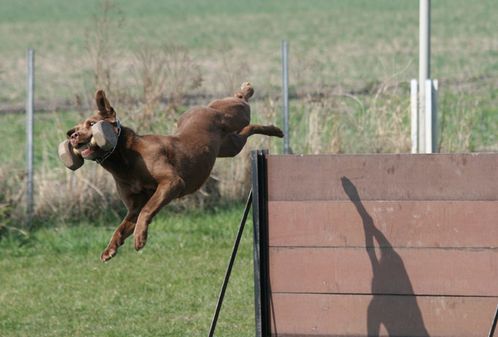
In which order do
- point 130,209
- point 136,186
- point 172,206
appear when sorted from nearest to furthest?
point 136,186 → point 130,209 → point 172,206

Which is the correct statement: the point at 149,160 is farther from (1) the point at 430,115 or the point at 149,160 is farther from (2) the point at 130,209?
(1) the point at 430,115

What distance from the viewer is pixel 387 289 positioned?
5.41m

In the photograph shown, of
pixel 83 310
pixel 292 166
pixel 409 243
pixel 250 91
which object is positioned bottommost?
pixel 83 310

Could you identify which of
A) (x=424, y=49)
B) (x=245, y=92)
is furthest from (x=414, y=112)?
(x=245, y=92)

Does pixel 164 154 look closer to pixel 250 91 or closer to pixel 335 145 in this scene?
pixel 250 91

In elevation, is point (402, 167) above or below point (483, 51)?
below

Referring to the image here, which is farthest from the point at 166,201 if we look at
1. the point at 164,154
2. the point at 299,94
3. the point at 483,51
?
the point at 483,51

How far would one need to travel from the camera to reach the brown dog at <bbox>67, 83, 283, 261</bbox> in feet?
16.8

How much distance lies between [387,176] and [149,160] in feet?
3.72

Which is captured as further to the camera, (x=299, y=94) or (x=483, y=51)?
(x=483, y=51)

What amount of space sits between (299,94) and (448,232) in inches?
278

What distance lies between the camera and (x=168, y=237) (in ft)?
33.5

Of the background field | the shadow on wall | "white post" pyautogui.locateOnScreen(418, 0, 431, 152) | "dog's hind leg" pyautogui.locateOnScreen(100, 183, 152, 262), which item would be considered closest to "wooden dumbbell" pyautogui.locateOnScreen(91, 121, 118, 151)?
"dog's hind leg" pyautogui.locateOnScreen(100, 183, 152, 262)

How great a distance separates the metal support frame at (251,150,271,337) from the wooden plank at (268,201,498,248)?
0.16 ft
